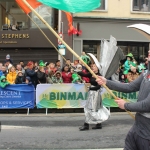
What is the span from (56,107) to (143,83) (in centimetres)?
789

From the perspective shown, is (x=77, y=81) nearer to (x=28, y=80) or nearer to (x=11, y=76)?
(x=28, y=80)

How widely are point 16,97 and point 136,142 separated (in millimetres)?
8152

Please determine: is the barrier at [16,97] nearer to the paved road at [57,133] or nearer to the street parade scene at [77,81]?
the street parade scene at [77,81]

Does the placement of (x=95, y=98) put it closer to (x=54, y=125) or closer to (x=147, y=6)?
(x=54, y=125)

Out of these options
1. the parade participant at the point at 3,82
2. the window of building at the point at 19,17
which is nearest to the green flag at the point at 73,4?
the parade participant at the point at 3,82

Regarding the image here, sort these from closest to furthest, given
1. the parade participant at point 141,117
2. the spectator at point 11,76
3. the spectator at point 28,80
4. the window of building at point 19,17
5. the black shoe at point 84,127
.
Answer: the parade participant at point 141,117
the black shoe at point 84,127
the spectator at point 28,80
the spectator at point 11,76
the window of building at point 19,17

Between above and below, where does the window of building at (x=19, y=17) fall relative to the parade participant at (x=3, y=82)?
above

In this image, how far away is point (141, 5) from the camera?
2044cm

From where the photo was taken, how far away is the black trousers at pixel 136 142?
3596 millimetres

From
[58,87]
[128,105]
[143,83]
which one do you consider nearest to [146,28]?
[143,83]

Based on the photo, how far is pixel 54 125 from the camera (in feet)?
30.7

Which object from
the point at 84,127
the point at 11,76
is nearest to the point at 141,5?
the point at 11,76

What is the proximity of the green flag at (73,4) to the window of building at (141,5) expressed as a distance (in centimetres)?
1530

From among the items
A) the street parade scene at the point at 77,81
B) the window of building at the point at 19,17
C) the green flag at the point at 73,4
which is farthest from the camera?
the window of building at the point at 19,17
